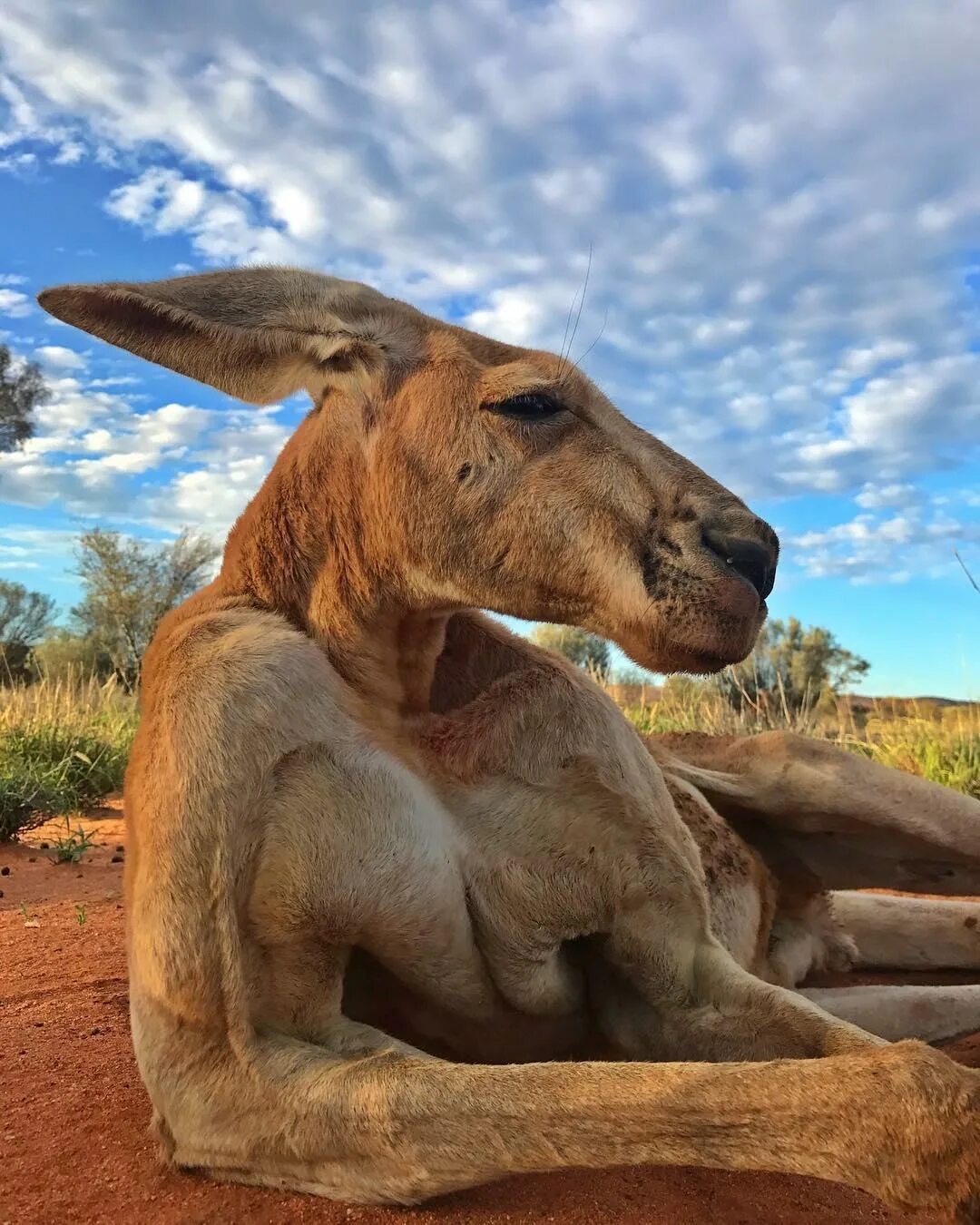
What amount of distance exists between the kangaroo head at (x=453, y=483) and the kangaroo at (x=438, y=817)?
0.03 feet

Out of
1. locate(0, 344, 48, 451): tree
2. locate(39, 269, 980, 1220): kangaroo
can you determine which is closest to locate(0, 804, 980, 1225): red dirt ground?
locate(39, 269, 980, 1220): kangaroo

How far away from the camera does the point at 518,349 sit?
123 inches

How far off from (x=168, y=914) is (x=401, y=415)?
1.47 metres

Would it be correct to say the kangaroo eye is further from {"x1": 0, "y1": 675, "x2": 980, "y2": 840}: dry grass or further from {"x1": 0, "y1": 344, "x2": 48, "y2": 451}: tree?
{"x1": 0, "y1": 344, "x2": 48, "y2": 451}: tree

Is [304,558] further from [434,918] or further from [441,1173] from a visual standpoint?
[441,1173]

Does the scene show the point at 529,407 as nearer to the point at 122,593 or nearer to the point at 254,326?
the point at 254,326

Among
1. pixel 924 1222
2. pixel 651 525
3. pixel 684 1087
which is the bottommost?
pixel 924 1222

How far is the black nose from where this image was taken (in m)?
2.59

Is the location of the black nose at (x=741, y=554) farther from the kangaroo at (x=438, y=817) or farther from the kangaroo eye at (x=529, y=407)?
the kangaroo eye at (x=529, y=407)

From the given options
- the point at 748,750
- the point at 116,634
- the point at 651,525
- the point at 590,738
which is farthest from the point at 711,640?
the point at 116,634

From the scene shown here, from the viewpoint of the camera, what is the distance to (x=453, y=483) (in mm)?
2742

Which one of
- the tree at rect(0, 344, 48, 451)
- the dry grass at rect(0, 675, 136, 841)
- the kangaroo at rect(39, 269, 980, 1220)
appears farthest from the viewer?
the tree at rect(0, 344, 48, 451)

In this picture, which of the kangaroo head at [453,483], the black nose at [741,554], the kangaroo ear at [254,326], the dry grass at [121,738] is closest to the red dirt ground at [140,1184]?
the kangaroo head at [453,483]

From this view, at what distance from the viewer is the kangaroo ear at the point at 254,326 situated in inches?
110
